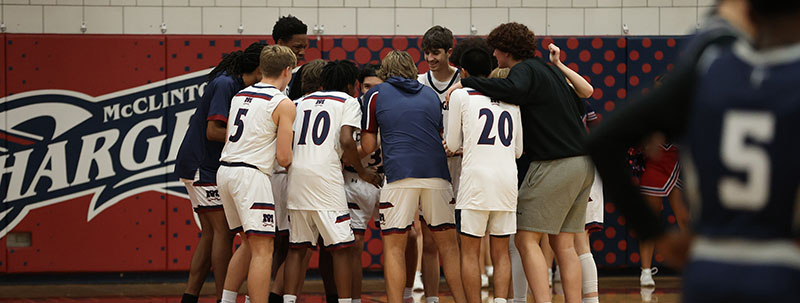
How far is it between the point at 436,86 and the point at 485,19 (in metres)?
2.21

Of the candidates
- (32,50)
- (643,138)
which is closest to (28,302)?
(32,50)

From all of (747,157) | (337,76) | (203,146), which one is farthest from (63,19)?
(747,157)

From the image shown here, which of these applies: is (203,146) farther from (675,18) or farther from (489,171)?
(675,18)

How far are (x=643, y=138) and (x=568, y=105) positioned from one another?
3648 mm

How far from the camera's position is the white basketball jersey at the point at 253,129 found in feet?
19.7

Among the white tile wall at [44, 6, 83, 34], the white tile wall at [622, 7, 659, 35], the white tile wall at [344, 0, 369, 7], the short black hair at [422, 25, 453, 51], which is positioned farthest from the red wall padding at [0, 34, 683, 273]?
the white tile wall at [622, 7, 659, 35]

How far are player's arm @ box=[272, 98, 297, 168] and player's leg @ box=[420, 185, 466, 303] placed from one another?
921 mm

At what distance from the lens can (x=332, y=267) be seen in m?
6.77

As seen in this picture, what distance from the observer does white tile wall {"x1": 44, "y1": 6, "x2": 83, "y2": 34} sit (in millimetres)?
8766

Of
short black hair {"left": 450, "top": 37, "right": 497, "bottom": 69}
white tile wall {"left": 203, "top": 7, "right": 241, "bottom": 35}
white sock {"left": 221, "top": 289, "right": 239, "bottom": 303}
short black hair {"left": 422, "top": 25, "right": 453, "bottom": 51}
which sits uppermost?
white tile wall {"left": 203, "top": 7, "right": 241, "bottom": 35}

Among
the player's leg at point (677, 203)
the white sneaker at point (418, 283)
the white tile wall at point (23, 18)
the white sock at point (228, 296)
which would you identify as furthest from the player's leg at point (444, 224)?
the white tile wall at point (23, 18)

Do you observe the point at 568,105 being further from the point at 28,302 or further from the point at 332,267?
the point at 28,302

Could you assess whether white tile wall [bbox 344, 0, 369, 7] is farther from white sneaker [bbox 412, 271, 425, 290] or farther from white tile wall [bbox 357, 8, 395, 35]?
white sneaker [bbox 412, 271, 425, 290]

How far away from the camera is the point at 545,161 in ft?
19.2
